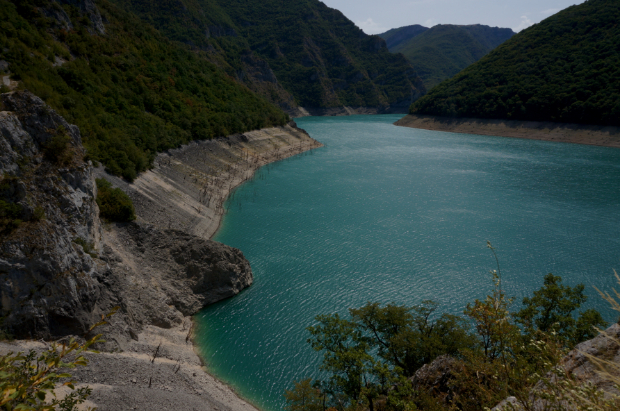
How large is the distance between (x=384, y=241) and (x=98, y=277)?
27.3 meters

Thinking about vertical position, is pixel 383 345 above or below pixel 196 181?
below

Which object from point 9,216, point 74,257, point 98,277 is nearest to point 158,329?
point 98,277

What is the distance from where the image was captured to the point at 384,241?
125 feet

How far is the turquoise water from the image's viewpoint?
76.9ft

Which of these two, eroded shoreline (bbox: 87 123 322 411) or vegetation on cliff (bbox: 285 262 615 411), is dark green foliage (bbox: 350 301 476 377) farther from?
eroded shoreline (bbox: 87 123 322 411)

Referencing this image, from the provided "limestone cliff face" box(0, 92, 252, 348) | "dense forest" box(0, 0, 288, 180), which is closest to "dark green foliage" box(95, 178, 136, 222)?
"limestone cliff face" box(0, 92, 252, 348)

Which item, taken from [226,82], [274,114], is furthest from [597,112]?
[226,82]

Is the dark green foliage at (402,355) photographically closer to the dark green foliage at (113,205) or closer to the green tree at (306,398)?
the green tree at (306,398)

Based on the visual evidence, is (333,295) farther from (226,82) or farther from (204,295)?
(226,82)

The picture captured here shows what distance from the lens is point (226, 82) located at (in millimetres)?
87750

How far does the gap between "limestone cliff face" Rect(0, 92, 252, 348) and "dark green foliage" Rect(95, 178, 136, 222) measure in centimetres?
91

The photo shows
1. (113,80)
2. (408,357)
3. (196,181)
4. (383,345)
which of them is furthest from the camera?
(113,80)

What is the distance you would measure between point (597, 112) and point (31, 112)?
438ft

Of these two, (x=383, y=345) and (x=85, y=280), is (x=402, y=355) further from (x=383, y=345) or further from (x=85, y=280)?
(x=85, y=280)
